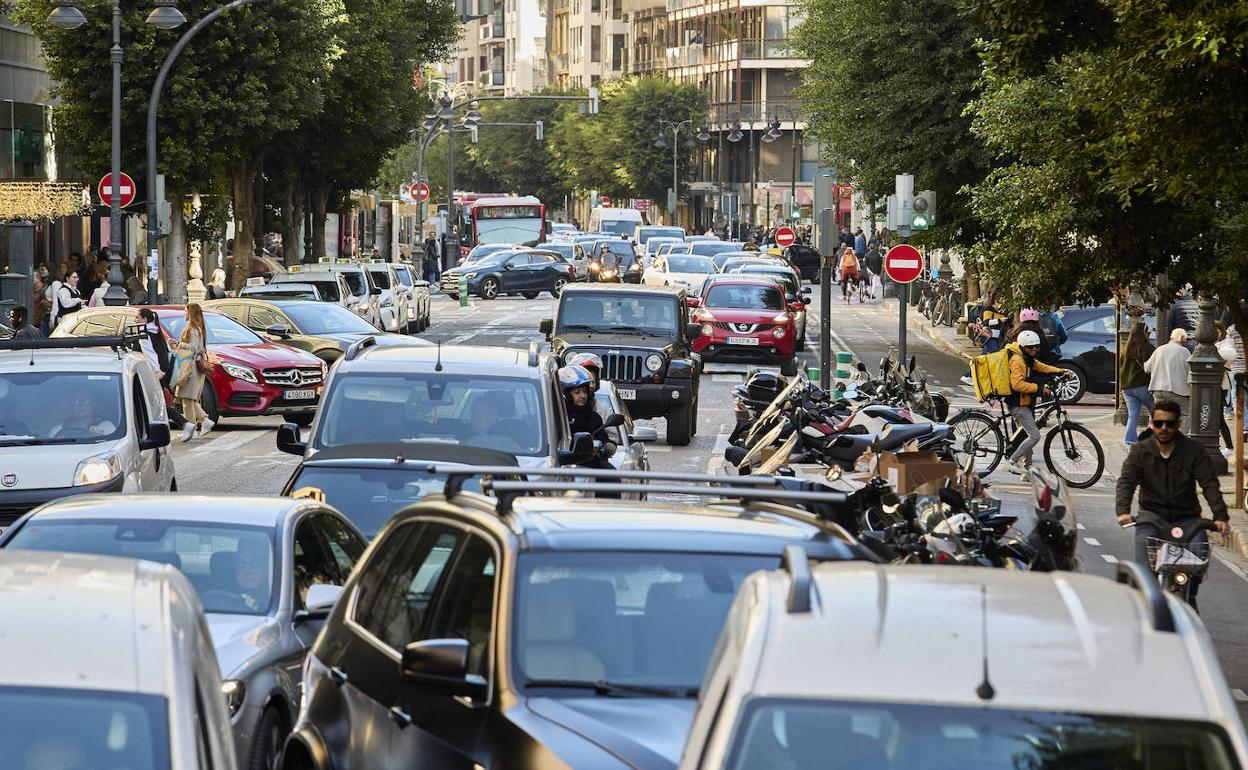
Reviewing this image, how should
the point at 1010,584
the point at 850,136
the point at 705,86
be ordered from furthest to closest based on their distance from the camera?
the point at 705,86 → the point at 850,136 → the point at 1010,584

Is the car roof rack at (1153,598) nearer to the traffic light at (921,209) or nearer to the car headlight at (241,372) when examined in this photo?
the car headlight at (241,372)

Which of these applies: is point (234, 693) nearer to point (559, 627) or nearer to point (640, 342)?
point (559, 627)

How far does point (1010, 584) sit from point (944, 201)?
36.0 metres

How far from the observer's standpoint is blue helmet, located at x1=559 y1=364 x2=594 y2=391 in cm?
1625

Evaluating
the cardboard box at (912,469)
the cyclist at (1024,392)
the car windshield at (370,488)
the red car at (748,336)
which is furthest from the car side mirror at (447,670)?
the red car at (748,336)

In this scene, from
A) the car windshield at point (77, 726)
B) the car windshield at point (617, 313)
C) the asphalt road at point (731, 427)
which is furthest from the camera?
the car windshield at point (617, 313)

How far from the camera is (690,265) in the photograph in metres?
56.2

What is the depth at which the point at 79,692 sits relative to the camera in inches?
169

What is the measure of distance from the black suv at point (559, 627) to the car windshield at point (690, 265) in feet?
161

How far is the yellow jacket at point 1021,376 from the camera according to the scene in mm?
21547

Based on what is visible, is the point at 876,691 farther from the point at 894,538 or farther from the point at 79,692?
the point at 894,538

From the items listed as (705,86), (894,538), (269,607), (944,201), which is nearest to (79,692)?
(269,607)

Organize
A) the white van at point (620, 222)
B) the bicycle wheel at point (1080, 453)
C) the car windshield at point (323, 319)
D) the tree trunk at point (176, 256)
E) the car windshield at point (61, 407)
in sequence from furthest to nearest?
the white van at point (620, 222), the tree trunk at point (176, 256), the car windshield at point (323, 319), the bicycle wheel at point (1080, 453), the car windshield at point (61, 407)

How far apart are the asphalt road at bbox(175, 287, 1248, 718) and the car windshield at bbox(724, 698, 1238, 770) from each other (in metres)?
6.66
